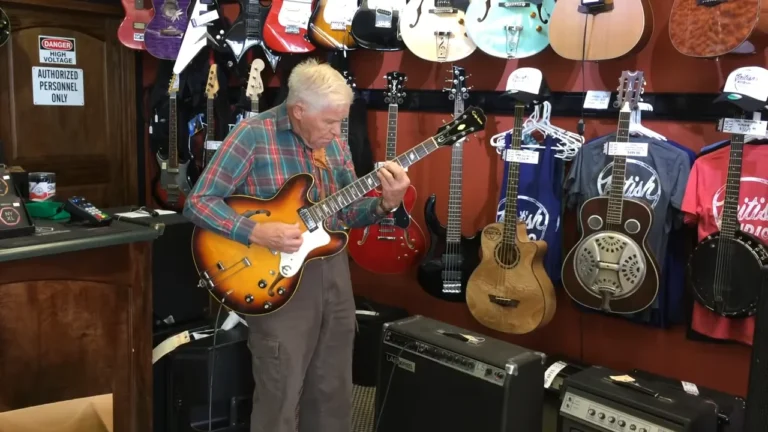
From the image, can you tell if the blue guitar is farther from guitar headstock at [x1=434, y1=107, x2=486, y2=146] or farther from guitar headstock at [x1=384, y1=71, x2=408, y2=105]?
guitar headstock at [x1=434, y1=107, x2=486, y2=146]

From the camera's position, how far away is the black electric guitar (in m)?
2.25

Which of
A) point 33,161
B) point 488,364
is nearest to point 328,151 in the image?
point 488,364

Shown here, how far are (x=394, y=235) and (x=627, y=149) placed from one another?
1085mm

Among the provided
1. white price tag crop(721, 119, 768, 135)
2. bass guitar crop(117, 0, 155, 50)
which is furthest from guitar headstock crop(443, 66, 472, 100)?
bass guitar crop(117, 0, 155, 50)

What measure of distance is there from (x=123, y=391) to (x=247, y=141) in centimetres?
100

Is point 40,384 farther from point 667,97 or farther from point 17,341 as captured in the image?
point 667,97

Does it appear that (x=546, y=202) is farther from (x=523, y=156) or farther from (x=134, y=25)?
(x=134, y=25)

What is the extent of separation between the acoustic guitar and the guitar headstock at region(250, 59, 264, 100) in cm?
154

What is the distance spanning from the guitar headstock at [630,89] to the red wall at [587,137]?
16 centimetres

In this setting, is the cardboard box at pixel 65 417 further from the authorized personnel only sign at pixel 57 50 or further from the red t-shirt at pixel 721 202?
the authorized personnel only sign at pixel 57 50

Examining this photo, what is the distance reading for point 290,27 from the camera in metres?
3.39

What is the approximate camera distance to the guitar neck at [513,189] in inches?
106

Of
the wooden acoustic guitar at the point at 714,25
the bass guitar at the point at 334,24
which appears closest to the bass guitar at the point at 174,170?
the bass guitar at the point at 334,24

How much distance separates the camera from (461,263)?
116 inches
